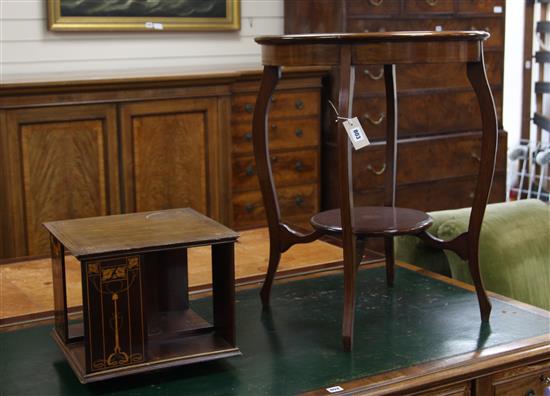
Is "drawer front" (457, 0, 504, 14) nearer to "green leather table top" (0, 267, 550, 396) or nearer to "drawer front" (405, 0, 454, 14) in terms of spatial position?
"drawer front" (405, 0, 454, 14)

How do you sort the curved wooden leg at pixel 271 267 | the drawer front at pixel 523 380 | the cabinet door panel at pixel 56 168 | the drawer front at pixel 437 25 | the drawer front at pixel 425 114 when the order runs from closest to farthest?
the drawer front at pixel 523 380, the curved wooden leg at pixel 271 267, the cabinet door panel at pixel 56 168, the drawer front at pixel 437 25, the drawer front at pixel 425 114

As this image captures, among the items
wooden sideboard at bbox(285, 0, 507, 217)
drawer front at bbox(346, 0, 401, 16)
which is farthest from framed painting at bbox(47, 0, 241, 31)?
drawer front at bbox(346, 0, 401, 16)

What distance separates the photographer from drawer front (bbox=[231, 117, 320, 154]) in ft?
14.1

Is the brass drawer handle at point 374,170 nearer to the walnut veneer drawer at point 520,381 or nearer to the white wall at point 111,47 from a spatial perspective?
the white wall at point 111,47

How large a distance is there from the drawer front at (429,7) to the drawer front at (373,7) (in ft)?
0.26

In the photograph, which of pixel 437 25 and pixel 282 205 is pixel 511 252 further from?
pixel 437 25

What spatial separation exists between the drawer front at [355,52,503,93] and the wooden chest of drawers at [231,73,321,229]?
0.78ft

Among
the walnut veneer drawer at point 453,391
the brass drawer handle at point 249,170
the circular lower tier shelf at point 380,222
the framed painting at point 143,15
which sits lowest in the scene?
the walnut veneer drawer at point 453,391

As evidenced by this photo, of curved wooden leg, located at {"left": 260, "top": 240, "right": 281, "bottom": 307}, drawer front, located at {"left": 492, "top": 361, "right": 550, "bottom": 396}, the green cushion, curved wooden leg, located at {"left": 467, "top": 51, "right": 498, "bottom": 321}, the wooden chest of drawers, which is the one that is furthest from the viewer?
the wooden chest of drawers

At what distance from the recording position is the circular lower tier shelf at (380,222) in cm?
229

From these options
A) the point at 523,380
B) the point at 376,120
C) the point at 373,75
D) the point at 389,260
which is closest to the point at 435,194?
the point at 376,120

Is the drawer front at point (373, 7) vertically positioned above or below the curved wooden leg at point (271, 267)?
above

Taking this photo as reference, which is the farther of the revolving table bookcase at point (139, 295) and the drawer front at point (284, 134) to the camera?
the drawer front at point (284, 134)

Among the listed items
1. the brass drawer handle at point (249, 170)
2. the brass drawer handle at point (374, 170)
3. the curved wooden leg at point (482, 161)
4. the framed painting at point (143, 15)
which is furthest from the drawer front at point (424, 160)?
the curved wooden leg at point (482, 161)
